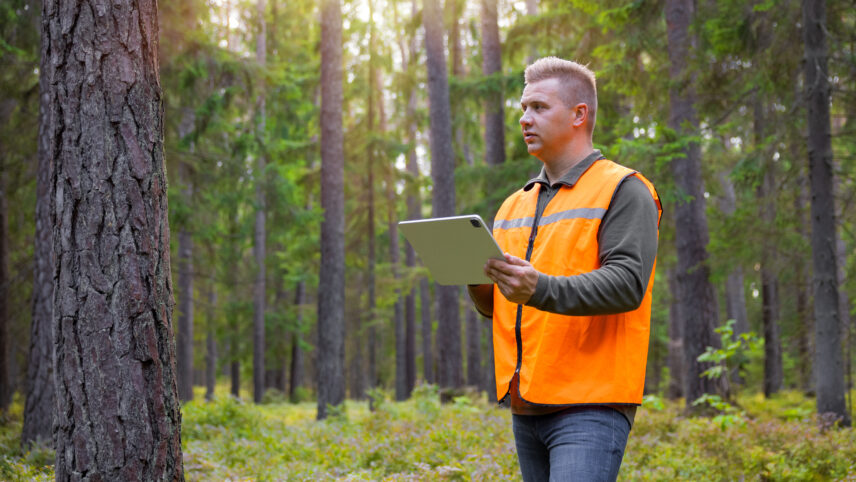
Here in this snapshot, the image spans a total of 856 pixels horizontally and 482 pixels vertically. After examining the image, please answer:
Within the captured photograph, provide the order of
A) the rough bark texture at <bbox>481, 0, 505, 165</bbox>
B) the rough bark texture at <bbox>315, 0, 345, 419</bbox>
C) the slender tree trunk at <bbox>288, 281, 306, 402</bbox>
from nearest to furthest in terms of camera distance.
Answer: the rough bark texture at <bbox>315, 0, 345, 419</bbox>
the rough bark texture at <bbox>481, 0, 505, 165</bbox>
the slender tree trunk at <bbox>288, 281, 306, 402</bbox>

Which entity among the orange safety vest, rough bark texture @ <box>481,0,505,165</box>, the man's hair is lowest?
the orange safety vest

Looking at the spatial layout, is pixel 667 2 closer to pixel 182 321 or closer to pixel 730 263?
pixel 730 263

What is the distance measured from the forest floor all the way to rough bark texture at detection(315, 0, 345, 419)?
11.2ft

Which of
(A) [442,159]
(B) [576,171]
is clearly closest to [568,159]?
(B) [576,171]

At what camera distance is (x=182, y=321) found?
65.8ft

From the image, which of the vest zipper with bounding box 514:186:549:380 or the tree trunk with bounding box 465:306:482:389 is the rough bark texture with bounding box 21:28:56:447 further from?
the tree trunk with bounding box 465:306:482:389

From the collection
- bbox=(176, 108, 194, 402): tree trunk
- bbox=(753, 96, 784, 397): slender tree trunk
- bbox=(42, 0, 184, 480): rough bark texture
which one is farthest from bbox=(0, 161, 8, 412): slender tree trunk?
bbox=(753, 96, 784, 397): slender tree trunk

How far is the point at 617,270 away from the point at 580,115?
0.75 metres

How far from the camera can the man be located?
2.35 meters

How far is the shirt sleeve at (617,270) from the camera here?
2.30 m

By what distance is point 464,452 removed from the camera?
286 inches

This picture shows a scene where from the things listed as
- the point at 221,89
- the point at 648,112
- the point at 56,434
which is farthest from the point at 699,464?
the point at 221,89

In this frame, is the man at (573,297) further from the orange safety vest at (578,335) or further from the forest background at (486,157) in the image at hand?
the forest background at (486,157)

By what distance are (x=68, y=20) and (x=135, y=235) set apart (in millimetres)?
1137
